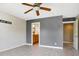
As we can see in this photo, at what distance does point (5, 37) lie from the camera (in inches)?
184

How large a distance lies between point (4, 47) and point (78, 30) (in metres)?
4.61

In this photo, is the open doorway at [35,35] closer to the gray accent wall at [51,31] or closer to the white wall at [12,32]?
the white wall at [12,32]

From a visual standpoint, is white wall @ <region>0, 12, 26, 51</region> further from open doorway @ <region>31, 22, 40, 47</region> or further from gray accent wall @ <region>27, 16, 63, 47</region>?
gray accent wall @ <region>27, 16, 63, 47</region>

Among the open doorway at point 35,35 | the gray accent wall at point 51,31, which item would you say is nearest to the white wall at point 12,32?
the open doorway at point 35,35

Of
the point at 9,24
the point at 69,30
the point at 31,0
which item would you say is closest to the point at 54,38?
the point at 9,24

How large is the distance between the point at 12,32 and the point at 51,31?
2.65 metres

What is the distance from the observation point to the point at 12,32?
17.2 feet

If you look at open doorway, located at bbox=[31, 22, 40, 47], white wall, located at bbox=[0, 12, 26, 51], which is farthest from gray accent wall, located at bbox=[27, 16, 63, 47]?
white wall, located at bbox=[0, 12, 26, 51]

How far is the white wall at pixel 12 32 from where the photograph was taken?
14.9 ft

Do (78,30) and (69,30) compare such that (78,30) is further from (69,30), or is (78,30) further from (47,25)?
(69,30)

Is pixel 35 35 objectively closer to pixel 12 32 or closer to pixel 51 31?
pixel 51 31

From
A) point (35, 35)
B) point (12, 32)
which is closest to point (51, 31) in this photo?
point (35, 35)

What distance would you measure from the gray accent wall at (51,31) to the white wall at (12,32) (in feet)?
4.95

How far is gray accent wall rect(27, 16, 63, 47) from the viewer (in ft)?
17.1
